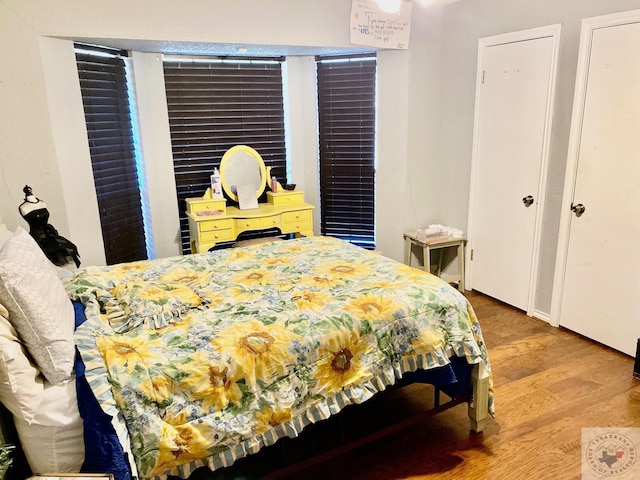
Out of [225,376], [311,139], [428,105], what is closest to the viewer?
[225,376]

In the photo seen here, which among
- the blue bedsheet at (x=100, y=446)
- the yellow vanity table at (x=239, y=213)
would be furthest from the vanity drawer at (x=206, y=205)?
the blue bedsheet at (x=100, y=446)

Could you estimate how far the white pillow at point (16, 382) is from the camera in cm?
135

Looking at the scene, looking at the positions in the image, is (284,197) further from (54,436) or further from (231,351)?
(54,436)

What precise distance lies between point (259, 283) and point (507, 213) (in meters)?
2.15

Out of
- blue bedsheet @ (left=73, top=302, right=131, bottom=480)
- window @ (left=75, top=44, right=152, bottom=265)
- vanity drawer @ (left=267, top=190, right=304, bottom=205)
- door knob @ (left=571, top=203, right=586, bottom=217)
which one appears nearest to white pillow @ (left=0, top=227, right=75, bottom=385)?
blue bedsheet @ (left=73, top=302, right=131, bottom=480)

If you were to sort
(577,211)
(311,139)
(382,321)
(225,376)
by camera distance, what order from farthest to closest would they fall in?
(311,139) → (577,211) → (382,321) → (225,376)

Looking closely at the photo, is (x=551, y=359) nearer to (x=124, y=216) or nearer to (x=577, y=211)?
(x=577, y=211)

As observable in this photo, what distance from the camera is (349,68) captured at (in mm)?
4004

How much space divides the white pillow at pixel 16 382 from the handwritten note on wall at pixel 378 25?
9.72 ft

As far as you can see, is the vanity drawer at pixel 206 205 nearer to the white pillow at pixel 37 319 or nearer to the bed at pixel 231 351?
the bed at pixel 231 351

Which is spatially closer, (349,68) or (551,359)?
(551,359)

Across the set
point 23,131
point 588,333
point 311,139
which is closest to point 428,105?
point 311,139

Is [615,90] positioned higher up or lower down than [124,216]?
higher up

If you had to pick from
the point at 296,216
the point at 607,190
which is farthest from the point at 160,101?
the point at 607,190
